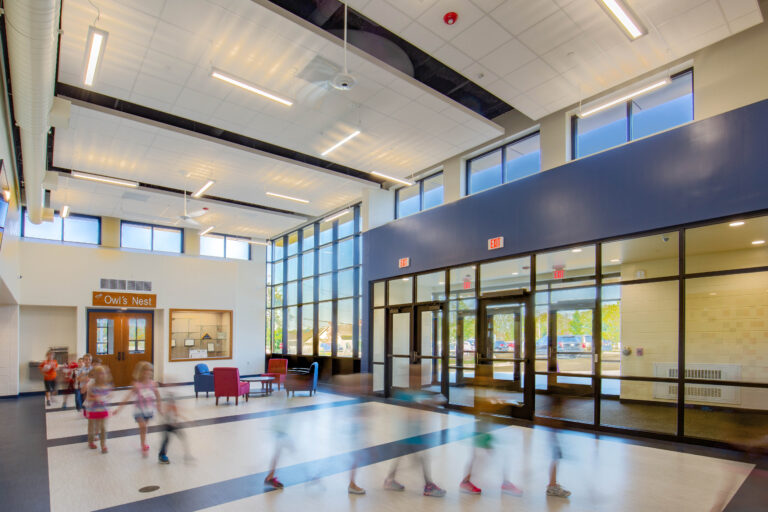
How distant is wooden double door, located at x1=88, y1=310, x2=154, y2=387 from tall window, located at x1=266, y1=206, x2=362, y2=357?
441 cm

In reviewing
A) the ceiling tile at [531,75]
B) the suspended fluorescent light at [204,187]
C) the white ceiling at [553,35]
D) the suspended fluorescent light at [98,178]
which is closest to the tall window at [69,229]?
the suspended fluorescent light at [98,178]

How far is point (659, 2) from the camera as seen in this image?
517 centimetres

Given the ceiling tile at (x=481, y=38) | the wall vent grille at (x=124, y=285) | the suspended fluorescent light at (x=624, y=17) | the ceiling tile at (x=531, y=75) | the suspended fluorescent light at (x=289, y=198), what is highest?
the ceiling tile at (x=481, y=38)

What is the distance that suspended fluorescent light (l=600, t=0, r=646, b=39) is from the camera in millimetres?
4639

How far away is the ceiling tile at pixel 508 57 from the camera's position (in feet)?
19.7

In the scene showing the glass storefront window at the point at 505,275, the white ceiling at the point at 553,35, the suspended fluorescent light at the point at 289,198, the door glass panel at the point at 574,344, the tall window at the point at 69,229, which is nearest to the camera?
the white ceiling at the point at 553,35

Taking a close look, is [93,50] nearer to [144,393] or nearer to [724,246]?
[144,393]

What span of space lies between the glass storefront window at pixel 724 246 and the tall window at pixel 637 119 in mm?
1678

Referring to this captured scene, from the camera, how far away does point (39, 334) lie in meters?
12.7

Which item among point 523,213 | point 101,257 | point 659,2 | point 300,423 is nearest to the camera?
point 659,2

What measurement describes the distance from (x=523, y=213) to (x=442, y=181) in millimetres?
3021

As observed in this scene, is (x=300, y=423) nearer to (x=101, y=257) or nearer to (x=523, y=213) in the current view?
(x=523, y=213)

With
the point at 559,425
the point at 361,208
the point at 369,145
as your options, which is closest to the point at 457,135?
the point at 369,145

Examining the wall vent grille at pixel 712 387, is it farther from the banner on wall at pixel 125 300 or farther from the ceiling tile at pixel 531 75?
the banner on wall at pixel 125 300
